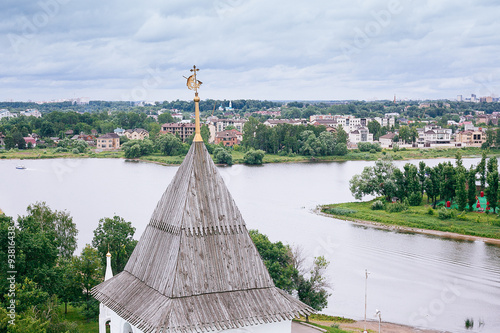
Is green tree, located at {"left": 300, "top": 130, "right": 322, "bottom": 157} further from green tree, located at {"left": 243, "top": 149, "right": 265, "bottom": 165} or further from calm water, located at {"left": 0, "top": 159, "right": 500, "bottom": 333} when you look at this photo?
calm water, located at {"left": 0, "top": 159, "right": 500, "bottom": 333}

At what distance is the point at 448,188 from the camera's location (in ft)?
132

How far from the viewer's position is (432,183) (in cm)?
4041

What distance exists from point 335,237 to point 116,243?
16548 millimetres

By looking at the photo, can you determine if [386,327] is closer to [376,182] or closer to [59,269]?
[59,269]

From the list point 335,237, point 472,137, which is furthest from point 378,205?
point 472,137

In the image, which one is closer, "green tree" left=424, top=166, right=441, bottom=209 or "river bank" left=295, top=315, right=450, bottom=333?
"river bank" left=295, top=315, right=450, bottom=333

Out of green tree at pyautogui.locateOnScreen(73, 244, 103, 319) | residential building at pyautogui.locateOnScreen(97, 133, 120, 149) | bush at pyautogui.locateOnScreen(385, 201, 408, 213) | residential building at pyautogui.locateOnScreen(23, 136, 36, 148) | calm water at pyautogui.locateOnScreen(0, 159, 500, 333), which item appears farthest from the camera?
residential building at pyautogui.locateOnScreen(97, 133, 120, 149)

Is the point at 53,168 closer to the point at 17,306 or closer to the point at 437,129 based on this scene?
the point at 17,306

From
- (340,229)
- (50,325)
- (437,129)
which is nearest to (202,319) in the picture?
(50,325)

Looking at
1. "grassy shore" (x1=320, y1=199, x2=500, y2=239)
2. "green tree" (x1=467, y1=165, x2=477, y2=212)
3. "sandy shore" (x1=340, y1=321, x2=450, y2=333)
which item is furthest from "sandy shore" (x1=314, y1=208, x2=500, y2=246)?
"sandy shore" (x1=340, y1=321, x2=450, y2=333)

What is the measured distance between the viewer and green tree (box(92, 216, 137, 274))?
20109 mm

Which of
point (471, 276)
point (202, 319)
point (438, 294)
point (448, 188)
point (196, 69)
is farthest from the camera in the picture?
point (448, 188)

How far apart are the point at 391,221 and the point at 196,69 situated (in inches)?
1222

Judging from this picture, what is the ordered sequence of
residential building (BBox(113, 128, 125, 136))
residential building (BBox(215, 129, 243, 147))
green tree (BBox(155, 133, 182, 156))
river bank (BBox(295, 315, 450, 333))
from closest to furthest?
river bank (BBox(295, 315, 450, 333)) → green tree (BBox(155, 133, 182, 156)) → residential building (BBox(215, 129, 243, 147)) → residential building (BBox(113, 128, 125, 136))
